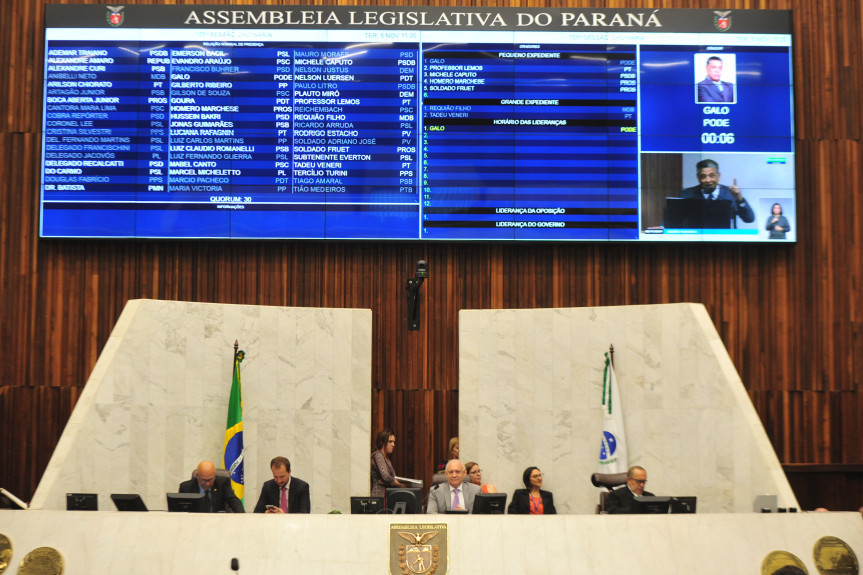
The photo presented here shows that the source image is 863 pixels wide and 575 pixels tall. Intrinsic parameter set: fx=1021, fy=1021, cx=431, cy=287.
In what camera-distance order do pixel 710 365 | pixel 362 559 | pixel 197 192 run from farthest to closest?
pixel 197 192 → pixel 710 365 → pixel 362 559

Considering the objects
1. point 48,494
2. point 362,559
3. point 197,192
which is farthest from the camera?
point 197,192

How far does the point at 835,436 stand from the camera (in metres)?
9.53

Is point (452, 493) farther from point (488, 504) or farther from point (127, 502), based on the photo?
point (127, 502)

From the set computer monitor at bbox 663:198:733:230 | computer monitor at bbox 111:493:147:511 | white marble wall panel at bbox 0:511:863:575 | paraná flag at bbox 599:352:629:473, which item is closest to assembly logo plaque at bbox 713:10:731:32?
computer monitor at bbox 663:198:733:230

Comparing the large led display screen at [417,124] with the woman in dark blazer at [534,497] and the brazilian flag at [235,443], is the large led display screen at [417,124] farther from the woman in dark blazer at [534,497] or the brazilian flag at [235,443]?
the woman in dark blazer at [534,497]

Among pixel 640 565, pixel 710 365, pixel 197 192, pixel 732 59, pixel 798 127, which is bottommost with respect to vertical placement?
pixel 640 565

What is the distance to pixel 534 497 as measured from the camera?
302 inches

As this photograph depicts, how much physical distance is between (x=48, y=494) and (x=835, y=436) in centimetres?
689

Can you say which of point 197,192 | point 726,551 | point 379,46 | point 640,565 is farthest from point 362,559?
point 379,46

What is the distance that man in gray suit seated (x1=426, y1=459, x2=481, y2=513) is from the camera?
7.37m

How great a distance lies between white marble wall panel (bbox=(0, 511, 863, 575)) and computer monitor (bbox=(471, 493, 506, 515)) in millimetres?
535

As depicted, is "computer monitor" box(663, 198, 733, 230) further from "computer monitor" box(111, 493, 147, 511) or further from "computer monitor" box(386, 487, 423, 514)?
"computer monitor" box(111, 493, 147, 511)

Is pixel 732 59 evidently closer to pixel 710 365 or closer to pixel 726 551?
pixel 710 365

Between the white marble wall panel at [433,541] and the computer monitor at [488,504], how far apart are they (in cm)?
54
